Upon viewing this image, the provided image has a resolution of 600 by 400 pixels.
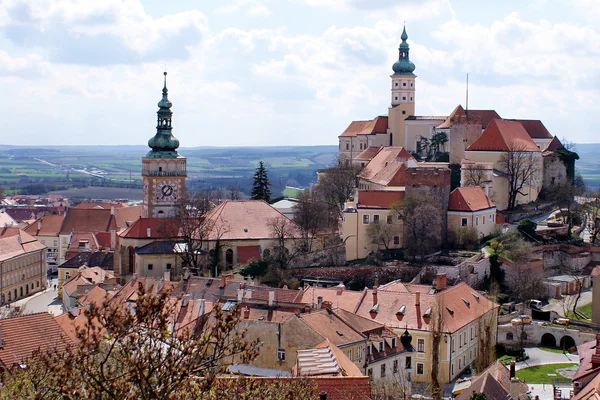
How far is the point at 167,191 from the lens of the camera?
222ft

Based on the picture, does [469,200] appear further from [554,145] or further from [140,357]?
[140,357]

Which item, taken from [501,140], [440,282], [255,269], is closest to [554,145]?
[501,140]

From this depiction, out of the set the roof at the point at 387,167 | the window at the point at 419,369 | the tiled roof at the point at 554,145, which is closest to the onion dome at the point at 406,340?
the window at the point at 419,369

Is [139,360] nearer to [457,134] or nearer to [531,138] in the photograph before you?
[457,134]

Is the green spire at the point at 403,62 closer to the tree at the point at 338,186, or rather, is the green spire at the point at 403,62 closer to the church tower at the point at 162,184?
the tree at the point at 338,186

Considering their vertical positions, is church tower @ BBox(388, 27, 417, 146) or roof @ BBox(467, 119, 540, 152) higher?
church tower @ BBox(388, 27, 417, 146)

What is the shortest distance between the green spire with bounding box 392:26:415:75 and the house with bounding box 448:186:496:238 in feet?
109

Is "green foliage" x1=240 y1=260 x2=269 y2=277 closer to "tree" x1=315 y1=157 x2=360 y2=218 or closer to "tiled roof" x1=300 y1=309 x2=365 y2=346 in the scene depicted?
"tree" x1=315 y1=157 x2=360 y2=218

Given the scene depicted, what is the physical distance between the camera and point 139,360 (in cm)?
1242

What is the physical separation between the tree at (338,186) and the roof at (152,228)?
41.7 ft

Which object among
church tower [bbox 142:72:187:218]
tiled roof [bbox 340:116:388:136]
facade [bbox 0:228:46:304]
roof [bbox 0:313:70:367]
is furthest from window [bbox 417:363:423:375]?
tiled roof [bbox 340:116:388:136]

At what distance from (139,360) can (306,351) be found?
1789 centimetres

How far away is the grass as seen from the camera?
40125 mm

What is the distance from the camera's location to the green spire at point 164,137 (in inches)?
2682
